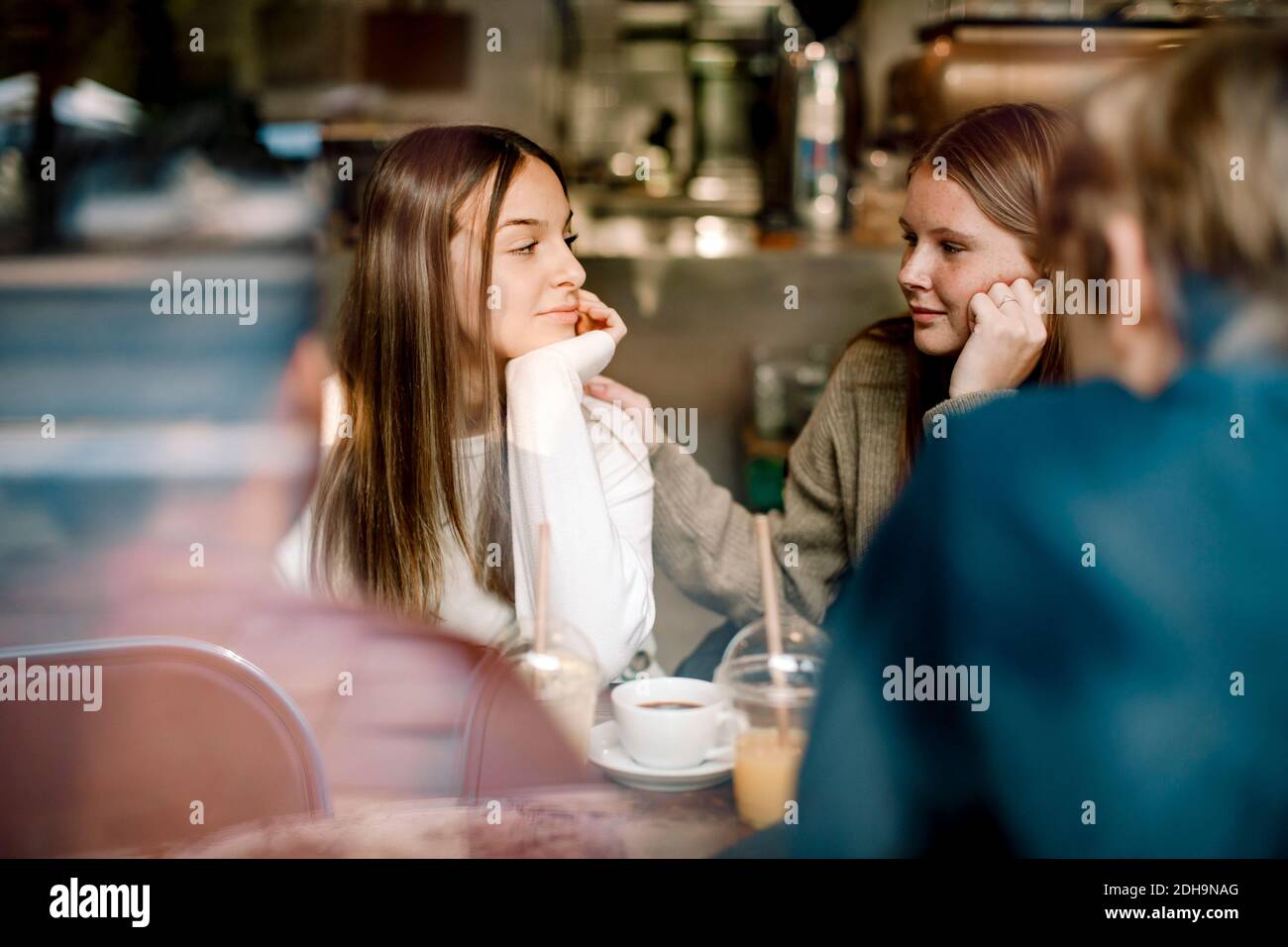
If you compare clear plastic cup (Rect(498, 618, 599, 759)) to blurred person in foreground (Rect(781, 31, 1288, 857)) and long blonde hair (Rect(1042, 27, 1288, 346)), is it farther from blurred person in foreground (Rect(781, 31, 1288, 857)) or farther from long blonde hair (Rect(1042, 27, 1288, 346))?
long blonde hair (Rect(1042, 27, 1288, 346))

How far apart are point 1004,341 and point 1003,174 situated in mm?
179

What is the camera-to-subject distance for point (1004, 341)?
3.83 ft

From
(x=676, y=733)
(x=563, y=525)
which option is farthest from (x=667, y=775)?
(x=563, y=525)

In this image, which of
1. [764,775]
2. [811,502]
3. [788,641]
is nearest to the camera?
[764,775]

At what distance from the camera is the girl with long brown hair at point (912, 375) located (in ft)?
3.84

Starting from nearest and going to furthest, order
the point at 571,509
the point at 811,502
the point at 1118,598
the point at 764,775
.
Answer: the point at 1118,598, the point at 764,775, the point at 571,509, the point at 811,502

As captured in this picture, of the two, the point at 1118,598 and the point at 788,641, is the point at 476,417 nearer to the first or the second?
the point at 788,641

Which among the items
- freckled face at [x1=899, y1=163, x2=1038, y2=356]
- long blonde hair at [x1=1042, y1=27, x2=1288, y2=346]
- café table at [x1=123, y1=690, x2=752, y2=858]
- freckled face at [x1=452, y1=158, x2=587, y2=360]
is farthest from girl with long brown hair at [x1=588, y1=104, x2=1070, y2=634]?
café table at [x1=123, y1=690, x2=752, y2=858]

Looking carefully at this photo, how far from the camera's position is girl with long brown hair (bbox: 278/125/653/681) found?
3.83 feet

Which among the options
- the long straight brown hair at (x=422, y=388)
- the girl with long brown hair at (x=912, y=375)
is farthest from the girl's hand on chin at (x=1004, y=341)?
the long straight brown hair at (x=422, y=388)

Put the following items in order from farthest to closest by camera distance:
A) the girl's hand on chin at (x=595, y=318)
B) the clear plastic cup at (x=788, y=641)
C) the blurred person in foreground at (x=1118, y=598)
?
the girl's hand on chin at (x=595, y=318) < the clear plastic cup at (x=788, y=641) < the blurred person in foreground at (x=1118, y=598)

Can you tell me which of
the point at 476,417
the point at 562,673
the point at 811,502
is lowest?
the point at 562,673

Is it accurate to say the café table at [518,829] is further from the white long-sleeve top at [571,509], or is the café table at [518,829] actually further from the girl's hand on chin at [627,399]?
the girl's hand on chin at [627,399]

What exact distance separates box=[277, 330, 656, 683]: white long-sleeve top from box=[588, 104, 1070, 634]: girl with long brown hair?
95mm
